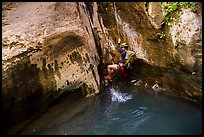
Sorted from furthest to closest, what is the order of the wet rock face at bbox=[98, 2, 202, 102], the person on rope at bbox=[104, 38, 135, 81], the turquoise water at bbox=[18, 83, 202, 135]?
the person on rope at bbox=[104, 38, 135, 81] < the wet rock face at bbox=[98, 2, 202, 102] < the turquoise water at bbox=[18, 83, 202, 135]

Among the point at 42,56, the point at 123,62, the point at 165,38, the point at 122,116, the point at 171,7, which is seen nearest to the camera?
the point at 42,56

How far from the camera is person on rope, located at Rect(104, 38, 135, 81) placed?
30.6 ft

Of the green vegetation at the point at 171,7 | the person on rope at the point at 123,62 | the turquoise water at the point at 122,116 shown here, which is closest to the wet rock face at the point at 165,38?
the green vegetation at the point at 171,7

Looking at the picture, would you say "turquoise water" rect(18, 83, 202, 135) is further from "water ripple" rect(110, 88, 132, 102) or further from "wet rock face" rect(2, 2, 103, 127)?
"wet rock face" rect(2, 2, 103, 127)

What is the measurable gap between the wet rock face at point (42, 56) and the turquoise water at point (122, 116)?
1.49 ft

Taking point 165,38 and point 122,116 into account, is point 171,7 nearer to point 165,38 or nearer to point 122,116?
point 165,38

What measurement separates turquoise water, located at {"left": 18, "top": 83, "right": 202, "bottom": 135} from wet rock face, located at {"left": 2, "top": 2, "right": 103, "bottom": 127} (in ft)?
1.49

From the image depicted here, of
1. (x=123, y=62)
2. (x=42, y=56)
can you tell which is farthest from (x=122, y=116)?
(x=42, y=56)

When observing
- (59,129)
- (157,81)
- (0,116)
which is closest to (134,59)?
(157,81)

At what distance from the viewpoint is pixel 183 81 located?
8.09m

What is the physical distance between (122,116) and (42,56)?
118 inches

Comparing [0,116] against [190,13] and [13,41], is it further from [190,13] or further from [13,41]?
[190,13]

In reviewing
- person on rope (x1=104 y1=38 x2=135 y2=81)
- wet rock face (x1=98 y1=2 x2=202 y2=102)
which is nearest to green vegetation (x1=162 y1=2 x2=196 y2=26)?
wet rock face (x1=98 y1=2 x2=202 y2=102)

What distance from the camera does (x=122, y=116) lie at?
7930 mm
